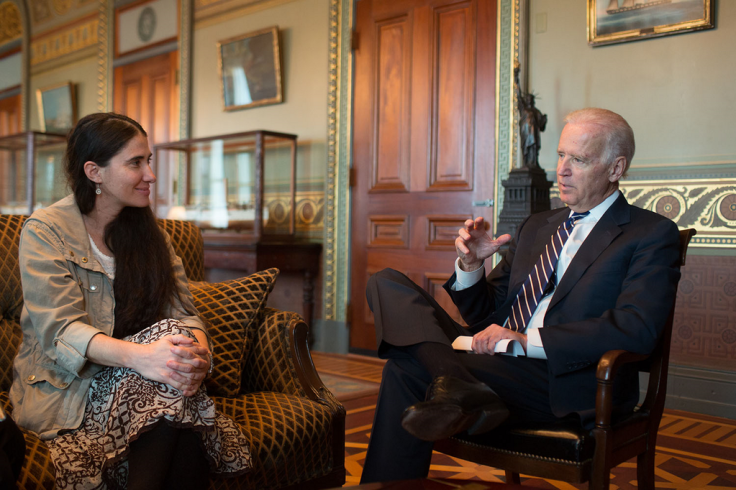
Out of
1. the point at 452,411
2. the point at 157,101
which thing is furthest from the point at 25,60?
the point at 452,411

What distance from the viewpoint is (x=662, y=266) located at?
6.04 ft

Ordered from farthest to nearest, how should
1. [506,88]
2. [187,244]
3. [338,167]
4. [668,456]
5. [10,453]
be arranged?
1. [338,167]
2. [506,88]
3. [668,456]
4. [187,244]
5. [10,453]

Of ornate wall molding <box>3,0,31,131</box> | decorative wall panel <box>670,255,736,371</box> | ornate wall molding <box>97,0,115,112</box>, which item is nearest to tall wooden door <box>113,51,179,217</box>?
ornate wall molding <box>97,0,115,112</box>

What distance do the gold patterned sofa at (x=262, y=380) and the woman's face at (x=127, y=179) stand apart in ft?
1.00

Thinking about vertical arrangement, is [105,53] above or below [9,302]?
above

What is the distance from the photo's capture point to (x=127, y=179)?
74.9 inches

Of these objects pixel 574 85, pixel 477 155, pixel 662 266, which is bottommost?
pixel 662 266

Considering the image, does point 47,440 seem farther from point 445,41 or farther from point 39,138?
point 39,138

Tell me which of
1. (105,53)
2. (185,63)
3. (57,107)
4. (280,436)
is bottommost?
(280,436)

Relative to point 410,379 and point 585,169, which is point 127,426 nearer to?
point 410,379

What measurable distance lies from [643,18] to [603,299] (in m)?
2.35

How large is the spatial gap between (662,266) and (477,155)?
2629 mm

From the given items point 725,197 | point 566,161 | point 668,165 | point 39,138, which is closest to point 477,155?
point 668,165

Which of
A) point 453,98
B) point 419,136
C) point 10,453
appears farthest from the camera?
point 419,136
